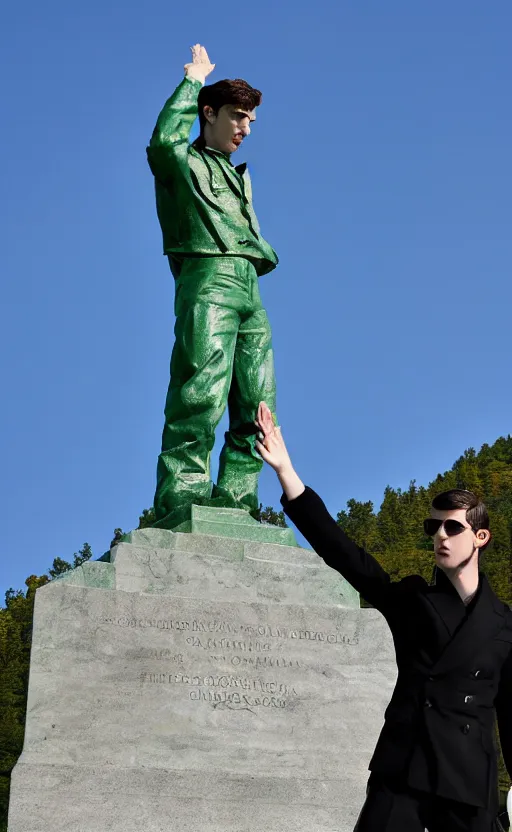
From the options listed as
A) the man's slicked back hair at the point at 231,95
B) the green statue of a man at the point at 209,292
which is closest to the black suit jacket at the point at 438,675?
the green statue of a man at the point at 209,292

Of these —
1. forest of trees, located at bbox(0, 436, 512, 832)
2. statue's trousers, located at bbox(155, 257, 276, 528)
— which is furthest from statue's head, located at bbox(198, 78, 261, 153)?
forest of trees, located at bbox(0, 436, 512, 832)

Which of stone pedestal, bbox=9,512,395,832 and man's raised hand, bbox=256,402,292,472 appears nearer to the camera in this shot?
man's raised hand, bbox=256,402,292,472

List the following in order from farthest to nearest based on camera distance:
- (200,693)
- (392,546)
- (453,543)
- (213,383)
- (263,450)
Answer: (392,546), (213,383), (200,693), (263,450), (453,543)

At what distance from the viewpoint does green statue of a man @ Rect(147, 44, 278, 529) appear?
1066 centimetres

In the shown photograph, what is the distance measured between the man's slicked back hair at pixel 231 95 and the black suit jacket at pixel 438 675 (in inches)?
270

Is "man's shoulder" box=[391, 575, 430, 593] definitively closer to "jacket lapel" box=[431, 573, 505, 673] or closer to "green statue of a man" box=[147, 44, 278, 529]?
"jacket lapel" box=[431, 573, 505, 673]

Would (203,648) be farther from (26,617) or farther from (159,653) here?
(26,617)

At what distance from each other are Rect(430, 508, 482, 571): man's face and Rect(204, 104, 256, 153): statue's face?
22.9ft

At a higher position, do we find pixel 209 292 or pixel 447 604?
pixel 209 292

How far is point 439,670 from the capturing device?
4.71 m

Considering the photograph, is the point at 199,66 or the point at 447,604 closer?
the point at 447,604

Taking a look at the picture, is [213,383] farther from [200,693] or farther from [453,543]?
[453,543]

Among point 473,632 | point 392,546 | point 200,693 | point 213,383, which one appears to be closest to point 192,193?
point 213,383

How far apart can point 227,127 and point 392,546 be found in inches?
1414
